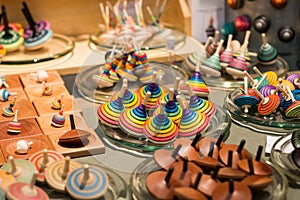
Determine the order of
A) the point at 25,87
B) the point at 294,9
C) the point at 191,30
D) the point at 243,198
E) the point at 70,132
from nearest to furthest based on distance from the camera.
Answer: the point at 243,198
the point at 70,132
the point at 25,87
the point at 294,9
the point at 191,30

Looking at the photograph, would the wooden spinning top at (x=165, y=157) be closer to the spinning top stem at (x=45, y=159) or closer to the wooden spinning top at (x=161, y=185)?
the wooden spinning top at (x=161, y=185)

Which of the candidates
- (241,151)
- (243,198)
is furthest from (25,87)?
(243,198)

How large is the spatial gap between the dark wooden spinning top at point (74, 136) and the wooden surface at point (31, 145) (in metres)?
0.03

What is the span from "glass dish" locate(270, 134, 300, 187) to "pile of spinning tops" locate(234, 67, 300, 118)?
104 millimetres

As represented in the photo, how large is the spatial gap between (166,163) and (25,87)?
2.09 ft

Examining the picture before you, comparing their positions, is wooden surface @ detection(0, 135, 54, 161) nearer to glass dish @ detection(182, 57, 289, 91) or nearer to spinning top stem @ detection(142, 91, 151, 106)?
spinning top stem @ detection(142, 91, 151, 106)

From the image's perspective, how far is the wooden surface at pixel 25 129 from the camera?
1.37 metres

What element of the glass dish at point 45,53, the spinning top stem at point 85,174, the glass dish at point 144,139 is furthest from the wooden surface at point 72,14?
the spinning top stem at point 85,174

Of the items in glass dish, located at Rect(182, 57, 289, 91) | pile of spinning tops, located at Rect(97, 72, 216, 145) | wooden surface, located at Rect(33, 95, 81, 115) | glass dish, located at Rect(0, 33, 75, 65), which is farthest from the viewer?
glass dish, located at Rect(0, 33, 75, 65)

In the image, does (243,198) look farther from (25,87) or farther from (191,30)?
(191,30)

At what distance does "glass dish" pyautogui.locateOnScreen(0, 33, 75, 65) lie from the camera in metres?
1.82

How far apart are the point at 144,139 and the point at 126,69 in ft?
1.10

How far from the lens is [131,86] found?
1548 millimetres

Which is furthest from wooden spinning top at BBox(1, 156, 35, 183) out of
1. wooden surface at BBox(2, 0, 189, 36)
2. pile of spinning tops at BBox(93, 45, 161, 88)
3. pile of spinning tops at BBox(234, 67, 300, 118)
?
wooden surface at BBox(2, 0, 189, 36)
